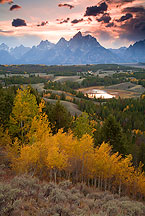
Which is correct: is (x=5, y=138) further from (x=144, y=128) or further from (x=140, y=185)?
(x=144, y=128)

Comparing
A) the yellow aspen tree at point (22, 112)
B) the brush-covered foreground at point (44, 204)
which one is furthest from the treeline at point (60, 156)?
the brush-covered foreground at point (44, 204)

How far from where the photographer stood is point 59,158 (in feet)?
73.2

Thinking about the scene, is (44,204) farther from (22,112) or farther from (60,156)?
(22,112)

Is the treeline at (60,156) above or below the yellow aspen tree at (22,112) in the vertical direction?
below

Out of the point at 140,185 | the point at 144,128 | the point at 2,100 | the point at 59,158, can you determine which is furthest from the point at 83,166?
the point at 144,128

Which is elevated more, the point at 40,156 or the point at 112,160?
the point at 40,156

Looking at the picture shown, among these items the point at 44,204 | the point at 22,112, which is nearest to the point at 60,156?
the point at 44,204

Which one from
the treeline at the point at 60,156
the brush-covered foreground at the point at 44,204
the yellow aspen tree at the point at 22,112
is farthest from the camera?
the yellow aspen tree at the point at 22,112

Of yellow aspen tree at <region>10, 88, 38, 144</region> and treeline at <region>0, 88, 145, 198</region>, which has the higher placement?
yellow aspen tree at <region>10, 88, 38, 144</region>

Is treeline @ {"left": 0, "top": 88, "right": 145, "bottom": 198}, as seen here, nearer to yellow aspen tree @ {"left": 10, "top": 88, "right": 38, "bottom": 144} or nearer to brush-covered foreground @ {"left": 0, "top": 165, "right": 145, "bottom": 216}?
yellow aspen tree @ {"left": 10, "top": 88, "right": 38, "bottom": 144}

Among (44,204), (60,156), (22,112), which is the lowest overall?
(44,204)

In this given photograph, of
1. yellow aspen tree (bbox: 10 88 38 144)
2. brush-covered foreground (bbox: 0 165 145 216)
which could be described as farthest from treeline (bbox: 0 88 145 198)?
→ brush-covered foreground (bbox: 0 165 145 216)

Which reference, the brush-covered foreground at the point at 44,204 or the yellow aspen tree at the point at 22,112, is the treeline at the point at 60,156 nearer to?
the yellow aspen tree at the point at 22,112

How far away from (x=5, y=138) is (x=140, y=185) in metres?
25.5
